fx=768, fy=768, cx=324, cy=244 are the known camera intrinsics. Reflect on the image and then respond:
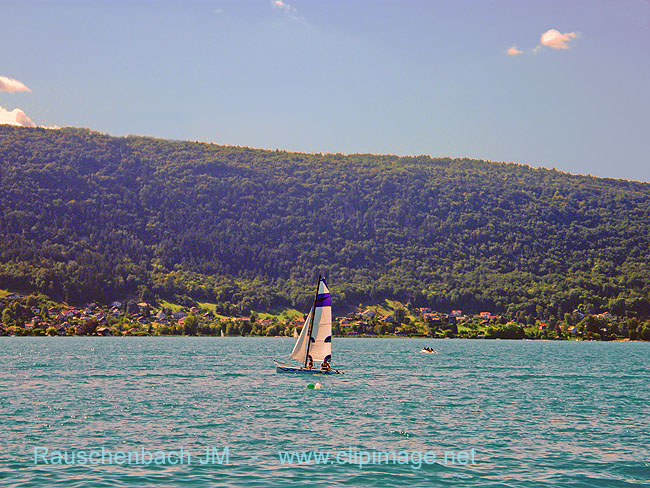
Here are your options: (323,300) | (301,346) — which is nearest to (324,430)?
(323,300)

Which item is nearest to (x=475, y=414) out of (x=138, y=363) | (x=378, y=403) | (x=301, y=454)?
(x=378, y=403)

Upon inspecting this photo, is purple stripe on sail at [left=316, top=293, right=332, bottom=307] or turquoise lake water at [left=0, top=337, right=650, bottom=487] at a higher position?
purple stripe on sail at [left=316, top=293, right=332, bottom=307]

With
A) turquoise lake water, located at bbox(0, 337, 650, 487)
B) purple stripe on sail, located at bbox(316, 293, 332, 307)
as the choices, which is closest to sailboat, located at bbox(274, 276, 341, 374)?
purple stripe on sail, located at bbox(316, 293, 332, 307)

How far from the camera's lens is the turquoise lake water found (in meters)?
38.2

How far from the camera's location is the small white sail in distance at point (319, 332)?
297 ft

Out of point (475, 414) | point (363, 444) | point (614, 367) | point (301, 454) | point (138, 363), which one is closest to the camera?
point (301, 454)

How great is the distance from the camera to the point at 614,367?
14375 cm

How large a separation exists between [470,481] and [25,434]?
28.8m

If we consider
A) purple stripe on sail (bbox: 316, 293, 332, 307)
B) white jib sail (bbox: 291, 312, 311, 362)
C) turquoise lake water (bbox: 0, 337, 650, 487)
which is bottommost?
turquoise lake water (bbox: 0, 337, 650, 487)

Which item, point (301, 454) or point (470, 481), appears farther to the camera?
point (301, 454)

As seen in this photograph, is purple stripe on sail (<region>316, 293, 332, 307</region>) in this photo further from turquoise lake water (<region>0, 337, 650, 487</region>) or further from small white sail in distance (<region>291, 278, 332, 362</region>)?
turquoise lake water (<region>0, 337, 650, 487</region>)

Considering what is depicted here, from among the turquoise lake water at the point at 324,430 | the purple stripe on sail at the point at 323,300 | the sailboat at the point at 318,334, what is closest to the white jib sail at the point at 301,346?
the sailboat at the point at 318,334

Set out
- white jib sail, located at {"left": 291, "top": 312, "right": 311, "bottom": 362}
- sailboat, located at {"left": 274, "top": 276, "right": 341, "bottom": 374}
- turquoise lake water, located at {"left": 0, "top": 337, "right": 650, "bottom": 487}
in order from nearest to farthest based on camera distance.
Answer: turquoise lake water, located at {"left": 0, "top": 337, "right": 650, "bottom": 487} → sailboat, located at {"left": 274, "top": 276, "right": 341, "bottom": 374} → white jib sail, located at {"left": 291, "top": 312, "right": 311, "bottom": 362}

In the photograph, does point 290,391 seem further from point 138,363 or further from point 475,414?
point 138,363
